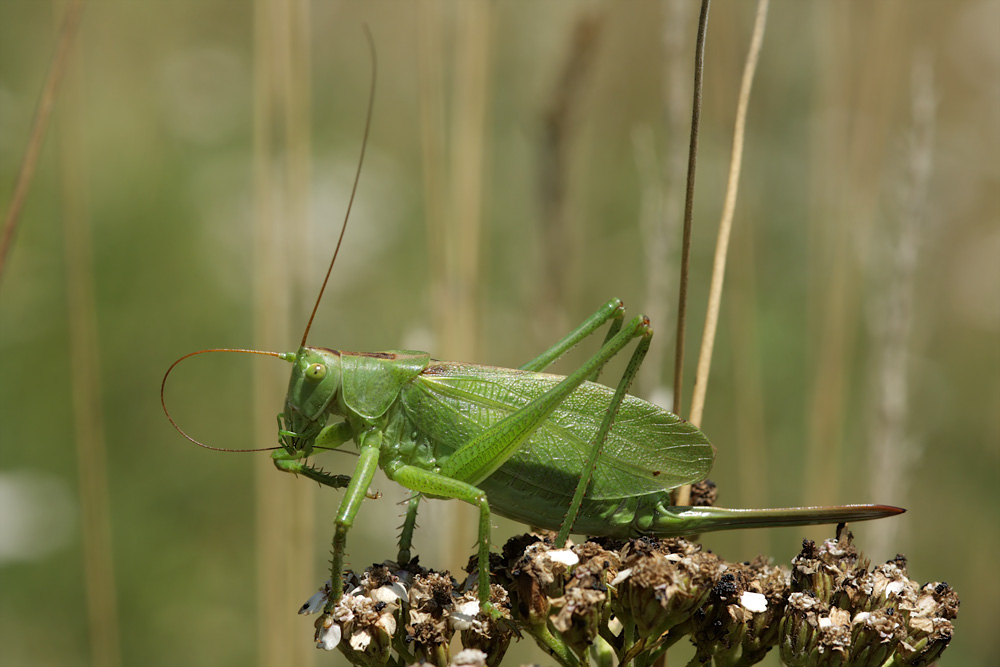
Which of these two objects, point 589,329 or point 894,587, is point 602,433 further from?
point 894,587

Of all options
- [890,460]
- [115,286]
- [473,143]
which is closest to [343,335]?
[115,286]

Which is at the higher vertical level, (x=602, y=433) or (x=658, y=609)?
(x=602, y=433)

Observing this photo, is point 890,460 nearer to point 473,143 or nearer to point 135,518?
point 473,143

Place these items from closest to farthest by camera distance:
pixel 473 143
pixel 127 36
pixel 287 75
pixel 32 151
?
pixel 32 151 < pixel 287 75 < pixel 473 143 < pixel 127 36

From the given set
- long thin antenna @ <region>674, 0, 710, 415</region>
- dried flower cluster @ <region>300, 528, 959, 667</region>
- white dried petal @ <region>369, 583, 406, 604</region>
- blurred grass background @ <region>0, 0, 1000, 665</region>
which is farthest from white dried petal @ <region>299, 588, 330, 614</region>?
long thin antenna @ <region>674, 0, 710, 415</region>

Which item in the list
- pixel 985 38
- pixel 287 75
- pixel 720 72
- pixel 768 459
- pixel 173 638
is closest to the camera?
pixel 287 75

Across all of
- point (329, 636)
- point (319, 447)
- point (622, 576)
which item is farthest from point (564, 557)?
point (319, 447)
